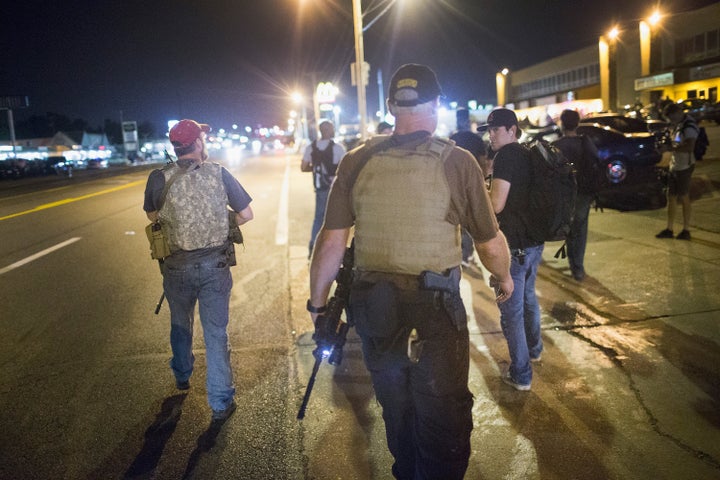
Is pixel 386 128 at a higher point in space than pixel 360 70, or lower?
lower

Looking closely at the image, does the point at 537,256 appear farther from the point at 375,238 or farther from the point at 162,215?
the point at 162,215

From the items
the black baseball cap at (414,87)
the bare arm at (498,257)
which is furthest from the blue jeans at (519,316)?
the black baseball cap at (414,87)

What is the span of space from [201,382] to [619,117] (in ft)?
42.3

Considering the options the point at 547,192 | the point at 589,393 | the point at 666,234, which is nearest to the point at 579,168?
the point at 547,192

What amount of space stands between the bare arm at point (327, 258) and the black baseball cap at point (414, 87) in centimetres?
61

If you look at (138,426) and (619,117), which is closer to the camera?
(138,426)

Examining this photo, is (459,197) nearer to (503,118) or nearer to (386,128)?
(503,118)

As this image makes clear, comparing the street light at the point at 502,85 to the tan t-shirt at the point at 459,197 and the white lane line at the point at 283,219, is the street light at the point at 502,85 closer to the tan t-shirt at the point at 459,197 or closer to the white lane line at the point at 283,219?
the white lane line at the point at 283,219

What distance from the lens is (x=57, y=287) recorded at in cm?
746

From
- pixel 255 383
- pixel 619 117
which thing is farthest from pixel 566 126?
pixel 619 117

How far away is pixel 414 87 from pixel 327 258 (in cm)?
83

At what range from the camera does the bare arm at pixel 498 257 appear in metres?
2.49

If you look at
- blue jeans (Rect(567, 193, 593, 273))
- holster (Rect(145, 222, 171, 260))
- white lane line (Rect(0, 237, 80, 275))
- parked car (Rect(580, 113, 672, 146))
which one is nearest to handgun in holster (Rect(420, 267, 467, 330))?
holster (Rect(145, 222, 171, 260))

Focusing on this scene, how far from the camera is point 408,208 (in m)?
2.30
